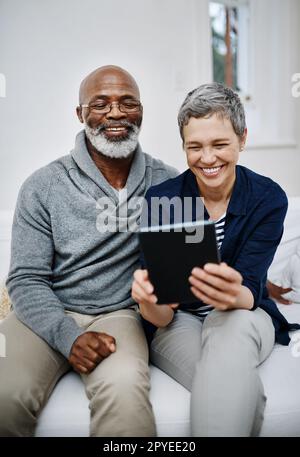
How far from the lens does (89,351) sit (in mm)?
977

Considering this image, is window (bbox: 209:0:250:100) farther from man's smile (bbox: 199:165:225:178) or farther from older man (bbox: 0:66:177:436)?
man's smile (bbox: 199:165:225:178)

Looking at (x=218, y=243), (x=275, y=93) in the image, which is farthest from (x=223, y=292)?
(x=275, y=93)

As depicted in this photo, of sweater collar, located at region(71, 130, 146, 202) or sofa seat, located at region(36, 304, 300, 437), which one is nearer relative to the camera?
sofa seat, located at region(36, 304, 300, 437)

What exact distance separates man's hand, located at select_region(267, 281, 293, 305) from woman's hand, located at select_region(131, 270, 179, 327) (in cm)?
54

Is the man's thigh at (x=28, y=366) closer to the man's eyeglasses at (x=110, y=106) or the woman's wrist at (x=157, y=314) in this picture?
the woman's wrist at (x=157, y=314)

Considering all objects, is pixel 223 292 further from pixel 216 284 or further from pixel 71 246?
pixel 71 246

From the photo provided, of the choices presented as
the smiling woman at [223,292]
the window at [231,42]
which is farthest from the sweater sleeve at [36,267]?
the window at [231,42]

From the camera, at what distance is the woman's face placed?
104 centimetres

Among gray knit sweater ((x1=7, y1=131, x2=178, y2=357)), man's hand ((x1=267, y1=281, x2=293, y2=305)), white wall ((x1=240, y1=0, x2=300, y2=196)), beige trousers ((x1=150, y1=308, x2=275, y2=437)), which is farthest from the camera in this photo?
white wall ((x1=240, y1=0, x2=300, y2=196))

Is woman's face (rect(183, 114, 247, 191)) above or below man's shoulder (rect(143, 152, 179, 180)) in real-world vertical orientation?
above

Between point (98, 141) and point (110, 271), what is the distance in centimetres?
36

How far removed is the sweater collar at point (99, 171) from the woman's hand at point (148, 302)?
1.10ft

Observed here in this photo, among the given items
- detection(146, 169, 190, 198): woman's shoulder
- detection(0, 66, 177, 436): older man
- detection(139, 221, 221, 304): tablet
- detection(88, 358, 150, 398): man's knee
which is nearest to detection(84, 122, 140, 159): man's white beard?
detection(0, 66, 177, 436): older man

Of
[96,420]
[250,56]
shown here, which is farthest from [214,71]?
[96,420]
